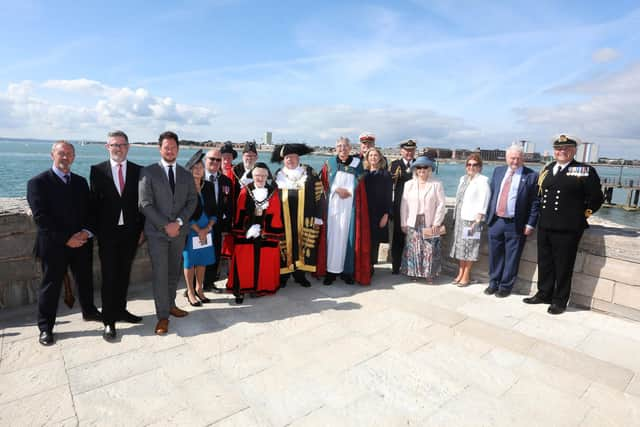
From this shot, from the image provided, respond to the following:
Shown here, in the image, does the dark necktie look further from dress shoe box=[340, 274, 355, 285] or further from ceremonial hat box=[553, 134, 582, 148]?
ceremonial hat box=[553, 134, 582, 148]

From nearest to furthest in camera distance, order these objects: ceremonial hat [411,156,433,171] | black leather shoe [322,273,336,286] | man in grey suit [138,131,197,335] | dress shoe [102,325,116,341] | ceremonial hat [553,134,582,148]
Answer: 1. dress shoe [102,325,116,341]
2. man in grey suit [138,131,197,335]
3. ceremonial hat [553,134,582,148]
4. ceremonial hat [411,156,433,171]
5. black leather shoe [322,273,336,286]

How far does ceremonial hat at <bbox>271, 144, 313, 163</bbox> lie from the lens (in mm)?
4355

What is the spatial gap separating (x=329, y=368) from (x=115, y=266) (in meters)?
2.02

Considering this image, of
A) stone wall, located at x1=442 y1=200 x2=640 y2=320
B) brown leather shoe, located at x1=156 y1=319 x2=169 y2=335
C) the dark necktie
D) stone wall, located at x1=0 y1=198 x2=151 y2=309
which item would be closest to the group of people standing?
the dark necktie

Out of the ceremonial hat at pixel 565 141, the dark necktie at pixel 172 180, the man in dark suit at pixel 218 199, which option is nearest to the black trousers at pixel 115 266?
the dark necktie at pixel 172 180

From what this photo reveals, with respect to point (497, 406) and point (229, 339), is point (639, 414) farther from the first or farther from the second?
point (229, 339)

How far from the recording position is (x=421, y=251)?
475 centimetres

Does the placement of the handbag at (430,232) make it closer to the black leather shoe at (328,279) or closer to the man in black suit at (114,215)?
the black leather shoe at (328,279)

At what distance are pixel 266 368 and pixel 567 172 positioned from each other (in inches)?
137

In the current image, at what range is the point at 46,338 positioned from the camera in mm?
2975

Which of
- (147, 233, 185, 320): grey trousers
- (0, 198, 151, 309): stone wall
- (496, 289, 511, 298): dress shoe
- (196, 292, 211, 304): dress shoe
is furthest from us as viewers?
(496, 289, 511, 298): dress shoe

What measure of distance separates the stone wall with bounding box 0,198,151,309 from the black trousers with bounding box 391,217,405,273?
4019 mm

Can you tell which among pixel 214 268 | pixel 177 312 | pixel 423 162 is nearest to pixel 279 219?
pixel 214 268

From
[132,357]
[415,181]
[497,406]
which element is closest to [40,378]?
[132,357]
